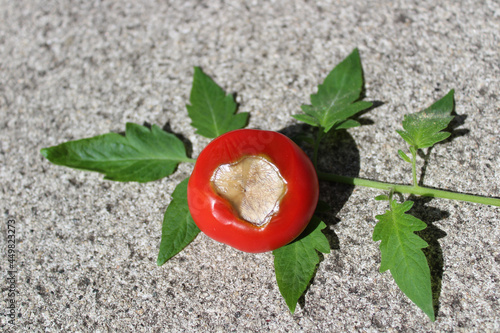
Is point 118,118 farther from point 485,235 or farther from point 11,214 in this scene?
point 485,235

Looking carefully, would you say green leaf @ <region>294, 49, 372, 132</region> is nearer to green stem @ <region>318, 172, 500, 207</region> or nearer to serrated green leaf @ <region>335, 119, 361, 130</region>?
serrated green leaf @ <region>335, 119, 361, 130</region>

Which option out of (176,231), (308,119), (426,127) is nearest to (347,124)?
(308,119)

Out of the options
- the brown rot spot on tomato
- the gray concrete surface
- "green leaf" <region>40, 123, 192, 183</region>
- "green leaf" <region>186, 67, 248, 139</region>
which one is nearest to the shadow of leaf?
the gray concrete surface

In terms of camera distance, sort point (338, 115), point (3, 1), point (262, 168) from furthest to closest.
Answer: point (3, 1) → point (338, 115) → point (262, 168)

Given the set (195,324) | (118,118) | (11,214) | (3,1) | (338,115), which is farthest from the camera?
(3,1)

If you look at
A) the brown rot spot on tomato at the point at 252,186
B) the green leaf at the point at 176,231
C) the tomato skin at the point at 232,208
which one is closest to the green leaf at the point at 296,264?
the tomato skin at the point at 232,208

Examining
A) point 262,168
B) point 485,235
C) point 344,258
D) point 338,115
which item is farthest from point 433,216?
point 262,168
